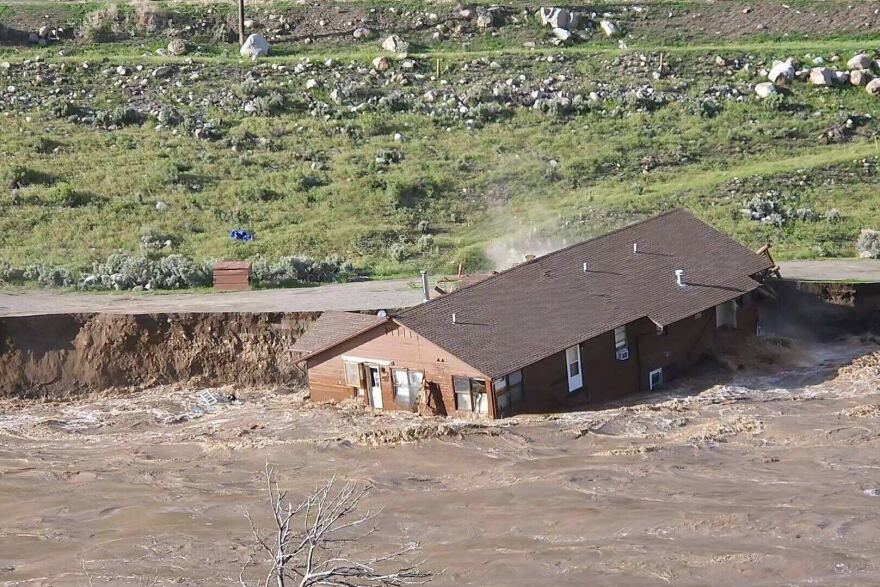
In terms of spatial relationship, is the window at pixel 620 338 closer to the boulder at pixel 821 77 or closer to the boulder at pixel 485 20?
the boulder at pixel 821 77

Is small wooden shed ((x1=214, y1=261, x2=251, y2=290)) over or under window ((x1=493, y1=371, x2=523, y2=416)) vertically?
over

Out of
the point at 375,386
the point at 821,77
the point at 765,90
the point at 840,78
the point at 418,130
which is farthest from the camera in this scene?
the point at 840,78

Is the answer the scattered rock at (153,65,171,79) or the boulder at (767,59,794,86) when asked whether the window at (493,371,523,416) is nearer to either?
the boulder at (767,59,794,86)

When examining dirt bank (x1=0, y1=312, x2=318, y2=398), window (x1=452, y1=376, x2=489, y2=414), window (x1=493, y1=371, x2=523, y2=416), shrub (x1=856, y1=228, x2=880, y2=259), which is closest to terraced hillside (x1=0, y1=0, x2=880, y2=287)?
shrub (x1=856, y1=228, x2=880, y2=259)

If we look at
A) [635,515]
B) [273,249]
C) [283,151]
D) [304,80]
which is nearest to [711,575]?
[635,515]

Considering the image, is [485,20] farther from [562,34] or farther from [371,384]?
[371,384]

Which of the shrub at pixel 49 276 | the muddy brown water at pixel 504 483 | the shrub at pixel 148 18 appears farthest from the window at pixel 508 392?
the shrub at pixel 148 18

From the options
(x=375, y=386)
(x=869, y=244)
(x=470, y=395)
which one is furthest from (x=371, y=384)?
(x=869, y=244)
